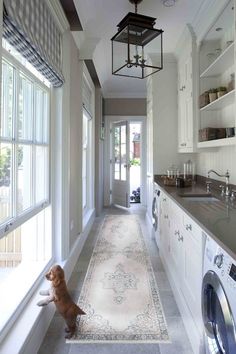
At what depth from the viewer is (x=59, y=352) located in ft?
5.87

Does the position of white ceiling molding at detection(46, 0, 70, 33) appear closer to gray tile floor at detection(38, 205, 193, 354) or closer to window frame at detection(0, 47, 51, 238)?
window frame at detection(0, 47, 51, 238)

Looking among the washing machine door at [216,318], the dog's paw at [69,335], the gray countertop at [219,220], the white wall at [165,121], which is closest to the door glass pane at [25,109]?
the gray countertop at [219,220]

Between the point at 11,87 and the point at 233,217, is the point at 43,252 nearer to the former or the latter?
the point at 11,87

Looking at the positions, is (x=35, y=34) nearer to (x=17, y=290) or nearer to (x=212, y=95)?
(x=17, y=290)

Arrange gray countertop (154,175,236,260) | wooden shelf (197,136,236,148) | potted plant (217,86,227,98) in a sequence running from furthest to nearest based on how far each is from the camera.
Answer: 1. potted plant (217,86,227,98)
2. wooden shelf (197,136,236,148)
3. gray countertop (154,175,236,260)

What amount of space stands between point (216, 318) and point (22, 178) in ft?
4.99

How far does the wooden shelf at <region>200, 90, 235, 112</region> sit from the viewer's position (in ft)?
8.15

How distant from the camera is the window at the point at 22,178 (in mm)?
1755

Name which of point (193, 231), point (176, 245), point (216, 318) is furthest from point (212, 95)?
point (216, 318)

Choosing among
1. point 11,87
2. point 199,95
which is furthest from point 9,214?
point 199,95

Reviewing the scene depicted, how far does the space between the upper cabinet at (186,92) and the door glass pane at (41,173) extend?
178 centimetres

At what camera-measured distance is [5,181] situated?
1.76 m

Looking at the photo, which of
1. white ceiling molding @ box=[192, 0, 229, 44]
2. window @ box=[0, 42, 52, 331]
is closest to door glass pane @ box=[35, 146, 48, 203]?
window @ box=[0, 42, 52, 331]

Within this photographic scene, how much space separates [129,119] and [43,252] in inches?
197
